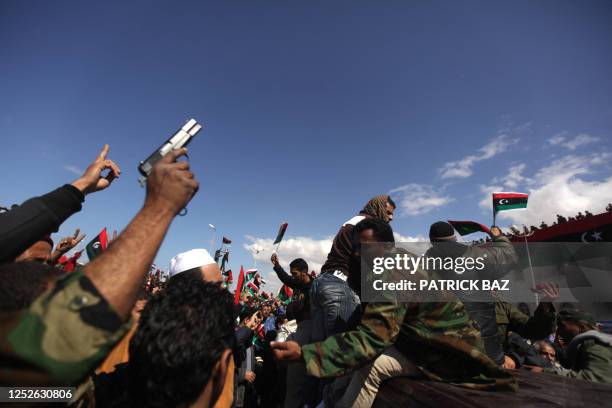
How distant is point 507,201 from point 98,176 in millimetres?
8476

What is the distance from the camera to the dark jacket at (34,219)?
1.35 meters

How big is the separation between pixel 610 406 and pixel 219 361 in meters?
2.02

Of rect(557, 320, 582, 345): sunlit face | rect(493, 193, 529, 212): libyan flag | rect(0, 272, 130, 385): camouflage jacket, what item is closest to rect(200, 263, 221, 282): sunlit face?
rect(0, 272, 130, 385): camouflage jacket

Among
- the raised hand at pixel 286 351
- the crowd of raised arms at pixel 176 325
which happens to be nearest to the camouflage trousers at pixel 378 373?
the crowd of raised arms at pixel 176 325

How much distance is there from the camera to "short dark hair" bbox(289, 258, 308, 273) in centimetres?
489

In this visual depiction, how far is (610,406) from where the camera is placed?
1.49 m

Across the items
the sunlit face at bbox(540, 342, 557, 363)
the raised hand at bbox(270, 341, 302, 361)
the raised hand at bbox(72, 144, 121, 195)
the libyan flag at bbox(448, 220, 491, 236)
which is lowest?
the sunlit face at bbox(540, 342, 557, 363)

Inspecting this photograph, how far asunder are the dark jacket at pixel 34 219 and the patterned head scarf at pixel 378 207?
286 cm

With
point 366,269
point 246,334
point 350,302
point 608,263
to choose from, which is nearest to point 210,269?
point 246,334

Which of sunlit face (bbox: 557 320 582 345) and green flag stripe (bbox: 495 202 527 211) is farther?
green flag stripe (bbox: 495 202 527 211)

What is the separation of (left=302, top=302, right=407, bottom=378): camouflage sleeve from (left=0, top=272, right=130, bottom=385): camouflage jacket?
1.37m

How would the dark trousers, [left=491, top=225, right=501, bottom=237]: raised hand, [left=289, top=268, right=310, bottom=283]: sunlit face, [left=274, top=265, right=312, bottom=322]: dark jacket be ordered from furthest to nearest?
[left=289, top=268, right=310, bottom=283]: sunlit face → [left=274, top=265, right=312, bottom=322]: dark jacket → [left=491, top=225, right=501, bottom=237]: raised hand → the dark trousers

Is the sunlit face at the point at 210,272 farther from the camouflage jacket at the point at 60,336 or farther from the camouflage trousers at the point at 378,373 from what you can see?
the camouflage jacket at the point at 60,336

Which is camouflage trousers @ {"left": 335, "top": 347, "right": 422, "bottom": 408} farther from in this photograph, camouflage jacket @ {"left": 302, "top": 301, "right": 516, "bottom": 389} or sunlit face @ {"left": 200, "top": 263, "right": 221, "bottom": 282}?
sunlit face @ {"left": 200, "top": 263, "right": 221, "bottom": 282}
